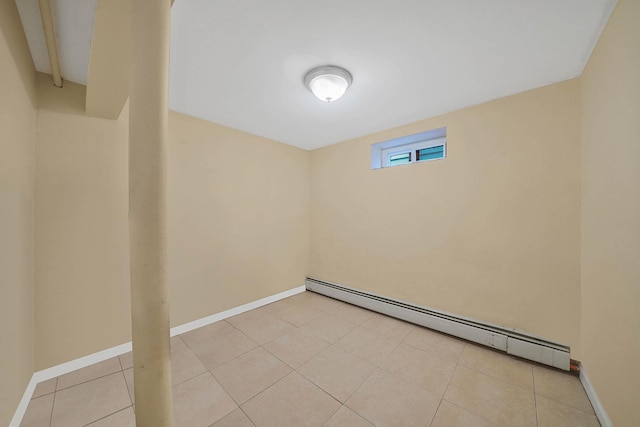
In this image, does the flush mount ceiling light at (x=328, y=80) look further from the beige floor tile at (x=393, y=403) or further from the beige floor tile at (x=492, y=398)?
the beige floor tile at (x=492, y=398)

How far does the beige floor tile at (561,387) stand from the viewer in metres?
1.45

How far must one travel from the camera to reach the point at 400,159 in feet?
9.78

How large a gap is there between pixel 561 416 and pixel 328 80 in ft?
8.93

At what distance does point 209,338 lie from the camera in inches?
88.7

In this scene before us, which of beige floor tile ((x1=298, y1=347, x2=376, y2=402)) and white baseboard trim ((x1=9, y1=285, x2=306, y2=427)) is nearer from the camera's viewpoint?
white baseboard trim ((x1=9, y1=285, x2=306, y2=427))

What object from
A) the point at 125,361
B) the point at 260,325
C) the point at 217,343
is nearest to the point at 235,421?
the point at 217,343

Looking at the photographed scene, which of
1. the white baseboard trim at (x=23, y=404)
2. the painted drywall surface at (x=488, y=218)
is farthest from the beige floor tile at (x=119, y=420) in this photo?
the painted drywall surface at (x=488, y=218)

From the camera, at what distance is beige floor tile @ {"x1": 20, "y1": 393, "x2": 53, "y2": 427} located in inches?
52.1

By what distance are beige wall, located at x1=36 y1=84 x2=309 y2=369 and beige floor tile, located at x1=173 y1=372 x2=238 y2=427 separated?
0.92 m

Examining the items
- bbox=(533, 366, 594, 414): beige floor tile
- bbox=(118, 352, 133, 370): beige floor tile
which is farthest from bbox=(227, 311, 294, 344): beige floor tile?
bbox=(533, 366, 594, 414): beige floor tile

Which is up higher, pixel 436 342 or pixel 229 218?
pixel 229 218

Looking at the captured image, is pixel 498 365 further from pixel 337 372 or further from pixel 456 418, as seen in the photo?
pixel 337 372

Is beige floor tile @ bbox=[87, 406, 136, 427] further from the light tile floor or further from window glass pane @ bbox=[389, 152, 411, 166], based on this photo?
window glass pane @ bbox=[389, 152, 411, 166]

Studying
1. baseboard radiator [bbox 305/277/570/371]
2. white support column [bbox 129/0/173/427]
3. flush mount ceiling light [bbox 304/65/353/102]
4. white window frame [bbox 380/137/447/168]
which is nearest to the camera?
white support column [bbox 129/0/173/427]
